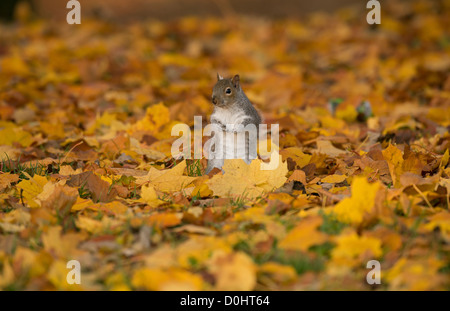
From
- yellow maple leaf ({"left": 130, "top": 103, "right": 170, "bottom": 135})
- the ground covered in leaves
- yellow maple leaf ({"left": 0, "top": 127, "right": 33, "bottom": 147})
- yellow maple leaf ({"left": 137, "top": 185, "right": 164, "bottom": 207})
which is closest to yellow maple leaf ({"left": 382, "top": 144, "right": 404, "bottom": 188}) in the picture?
the ground covered in leaves

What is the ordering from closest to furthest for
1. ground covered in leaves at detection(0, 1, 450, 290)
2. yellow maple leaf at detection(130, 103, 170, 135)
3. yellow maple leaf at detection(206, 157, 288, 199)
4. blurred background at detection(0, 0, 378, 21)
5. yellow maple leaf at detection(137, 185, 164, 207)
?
ground covered in leaves at detection(0, 1, 450, 290), yellow maple leaf at detection(137, 185, 164, 207), yellow maple leaf at detection(206, 157, 288, 199), yellow maple leaf at detection(130, 103, 170, 135), blurred background at detection(0, 0, 378, 21)

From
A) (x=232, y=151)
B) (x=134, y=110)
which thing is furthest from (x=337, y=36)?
(x=232, y=151)

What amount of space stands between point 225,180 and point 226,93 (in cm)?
83

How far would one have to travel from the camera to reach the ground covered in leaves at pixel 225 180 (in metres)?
2.46

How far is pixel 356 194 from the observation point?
278 cm

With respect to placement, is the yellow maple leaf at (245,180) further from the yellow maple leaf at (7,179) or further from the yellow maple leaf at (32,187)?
the yellow maple leaf at (7,179)

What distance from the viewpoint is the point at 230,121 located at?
3.90 meters

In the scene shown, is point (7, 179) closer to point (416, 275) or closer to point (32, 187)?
point (32, 187)

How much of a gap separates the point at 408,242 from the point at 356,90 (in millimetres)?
4306

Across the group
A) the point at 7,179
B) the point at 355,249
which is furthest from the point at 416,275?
the point at 7,179

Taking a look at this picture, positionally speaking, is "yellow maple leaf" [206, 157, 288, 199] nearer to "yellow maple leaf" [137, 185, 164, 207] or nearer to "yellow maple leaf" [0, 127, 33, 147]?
"yellow maple leaf" [137, 185, 164, 207]

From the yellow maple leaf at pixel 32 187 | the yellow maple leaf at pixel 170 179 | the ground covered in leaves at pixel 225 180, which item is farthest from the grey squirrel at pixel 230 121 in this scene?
the yellow maple leaf at pixel 32 187

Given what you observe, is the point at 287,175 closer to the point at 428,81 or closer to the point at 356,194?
the point at 356,194

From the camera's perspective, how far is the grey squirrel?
12.6ft
